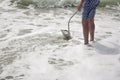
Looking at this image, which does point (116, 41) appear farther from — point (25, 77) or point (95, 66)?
point (25, 77)

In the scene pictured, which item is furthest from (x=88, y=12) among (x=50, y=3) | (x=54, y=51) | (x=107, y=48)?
(x=50, y=3)

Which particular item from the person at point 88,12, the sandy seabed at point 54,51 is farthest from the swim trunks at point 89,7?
the sandy seabed at point 54,51

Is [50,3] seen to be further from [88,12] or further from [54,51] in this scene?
[88,12]

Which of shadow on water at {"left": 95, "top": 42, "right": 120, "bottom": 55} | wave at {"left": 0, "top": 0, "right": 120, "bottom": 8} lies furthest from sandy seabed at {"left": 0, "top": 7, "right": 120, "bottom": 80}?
wave at {"left": 0, "top": 0, "right": 120, "bottom": 8}

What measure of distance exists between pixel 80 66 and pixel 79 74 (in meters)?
0.33

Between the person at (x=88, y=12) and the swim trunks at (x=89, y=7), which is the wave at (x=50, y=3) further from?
the swim trunks at (x=89, y=7)

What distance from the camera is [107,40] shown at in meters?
6.22

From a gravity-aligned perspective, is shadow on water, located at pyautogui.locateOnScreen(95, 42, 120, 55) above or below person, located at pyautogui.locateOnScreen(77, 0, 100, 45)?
below

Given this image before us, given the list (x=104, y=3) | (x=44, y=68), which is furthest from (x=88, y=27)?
(x=104, y=3)

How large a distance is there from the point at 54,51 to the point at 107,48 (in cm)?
127

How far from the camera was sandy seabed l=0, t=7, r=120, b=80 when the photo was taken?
4527 mm

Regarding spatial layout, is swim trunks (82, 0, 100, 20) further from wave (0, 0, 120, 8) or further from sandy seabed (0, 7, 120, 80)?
wave (0, 0, 120, 8)

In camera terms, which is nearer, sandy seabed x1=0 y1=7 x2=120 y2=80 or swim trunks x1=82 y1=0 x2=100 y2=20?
sandy seabed x1=0 y1=7 x2=120 y2=80

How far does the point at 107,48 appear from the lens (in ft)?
18.3
